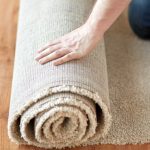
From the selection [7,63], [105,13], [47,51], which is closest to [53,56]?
[47,51]

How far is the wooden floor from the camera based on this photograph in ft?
3.89

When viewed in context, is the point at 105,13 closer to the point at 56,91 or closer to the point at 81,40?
the point at 81,40

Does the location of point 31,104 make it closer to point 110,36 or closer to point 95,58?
point 95,58

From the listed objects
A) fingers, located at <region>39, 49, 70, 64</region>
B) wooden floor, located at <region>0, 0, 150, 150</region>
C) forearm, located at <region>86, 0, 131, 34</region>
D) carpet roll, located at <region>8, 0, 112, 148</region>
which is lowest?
wooden floor, located at <region>0, 0, 150, 150</region>

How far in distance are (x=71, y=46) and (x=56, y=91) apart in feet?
0.55

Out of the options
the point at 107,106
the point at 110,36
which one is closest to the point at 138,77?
the point at 110,36

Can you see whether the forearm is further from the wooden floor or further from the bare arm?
the wooden floor

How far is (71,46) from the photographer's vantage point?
1.08 meters

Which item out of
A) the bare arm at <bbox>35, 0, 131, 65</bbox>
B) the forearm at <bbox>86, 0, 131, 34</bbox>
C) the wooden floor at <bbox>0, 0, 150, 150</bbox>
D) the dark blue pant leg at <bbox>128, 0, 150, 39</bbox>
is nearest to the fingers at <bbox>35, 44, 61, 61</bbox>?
the bare arm at <bbox>35, 0, 131, 65</bbox>

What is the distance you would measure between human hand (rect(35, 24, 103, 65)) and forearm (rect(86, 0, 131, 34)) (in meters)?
0.02

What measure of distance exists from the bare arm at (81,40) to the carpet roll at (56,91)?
0.02m

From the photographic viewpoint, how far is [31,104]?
102cm

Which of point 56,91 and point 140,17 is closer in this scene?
point 56,91

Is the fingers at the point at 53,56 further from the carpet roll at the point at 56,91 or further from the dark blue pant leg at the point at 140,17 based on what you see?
the dark blue pant leg at the point at 140,17
